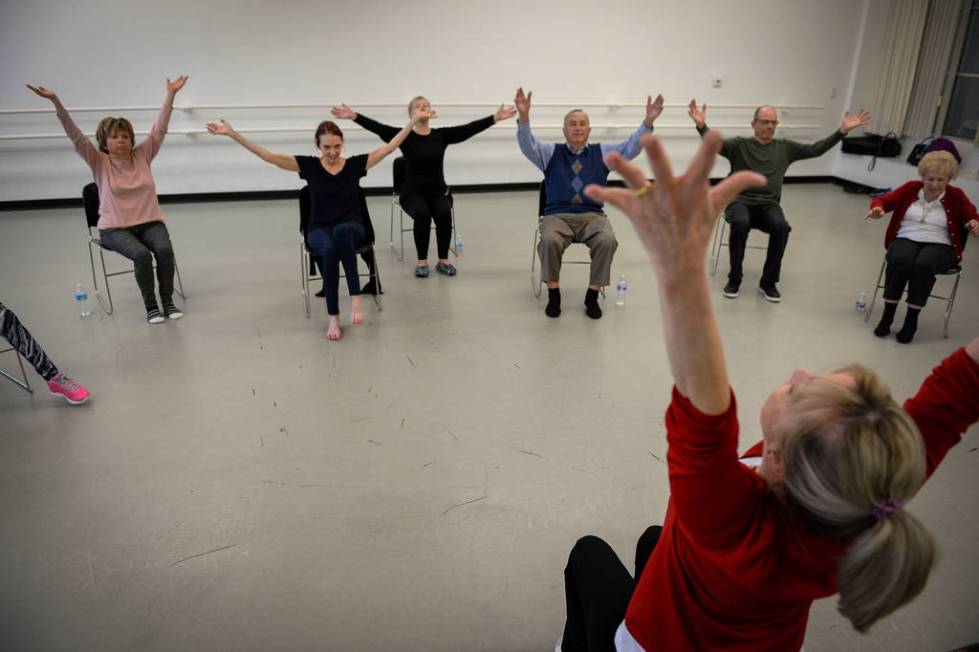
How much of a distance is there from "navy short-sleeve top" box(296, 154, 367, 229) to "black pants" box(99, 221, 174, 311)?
95 centimetres

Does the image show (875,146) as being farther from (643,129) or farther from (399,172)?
(399,172)

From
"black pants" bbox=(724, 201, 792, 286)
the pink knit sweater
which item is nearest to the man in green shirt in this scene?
"black pants" bbox=(724, 201, 792, 286)

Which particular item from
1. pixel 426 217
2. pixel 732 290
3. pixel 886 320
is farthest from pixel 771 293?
pixel 426 217

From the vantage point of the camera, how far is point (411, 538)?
2.31 meters

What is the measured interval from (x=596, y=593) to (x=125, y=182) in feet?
13.1

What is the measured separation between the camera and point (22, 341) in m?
3.09

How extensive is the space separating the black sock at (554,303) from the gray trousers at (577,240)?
0.07 metres

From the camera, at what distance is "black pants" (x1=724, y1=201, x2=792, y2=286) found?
4.55 meters

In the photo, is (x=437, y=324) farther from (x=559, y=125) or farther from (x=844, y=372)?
(x=559, y=125)

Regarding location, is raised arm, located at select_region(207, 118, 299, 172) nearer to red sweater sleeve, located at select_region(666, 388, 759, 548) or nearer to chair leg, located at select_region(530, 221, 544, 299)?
chair leg, located at select_region(530, 221, 544, 299)

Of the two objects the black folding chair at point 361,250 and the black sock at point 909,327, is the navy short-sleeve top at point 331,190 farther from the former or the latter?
the black sock at point 909,327

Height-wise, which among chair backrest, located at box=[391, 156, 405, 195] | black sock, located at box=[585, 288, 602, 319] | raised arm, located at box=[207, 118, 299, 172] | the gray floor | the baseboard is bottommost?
the gray floor

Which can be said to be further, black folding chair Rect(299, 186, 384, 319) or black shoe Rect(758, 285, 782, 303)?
black shoe Rect(758, 285, 782, 303)

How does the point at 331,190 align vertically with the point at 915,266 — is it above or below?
above
